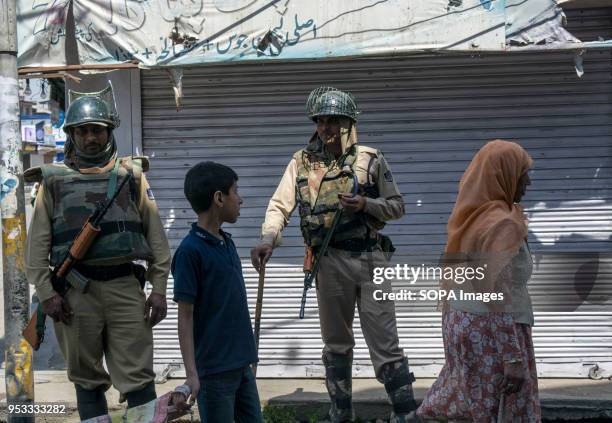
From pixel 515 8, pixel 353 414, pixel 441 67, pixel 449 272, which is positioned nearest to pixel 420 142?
pixel 441 67

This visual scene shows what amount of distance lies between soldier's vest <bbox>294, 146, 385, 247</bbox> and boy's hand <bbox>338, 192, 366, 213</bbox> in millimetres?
131

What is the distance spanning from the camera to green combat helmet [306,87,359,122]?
5191 mm

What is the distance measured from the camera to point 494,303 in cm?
386

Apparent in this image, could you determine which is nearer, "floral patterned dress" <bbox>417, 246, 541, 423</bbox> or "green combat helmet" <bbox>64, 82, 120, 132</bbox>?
"floral patterned dress" <bbox>417, 246, 541, 423</bbox>

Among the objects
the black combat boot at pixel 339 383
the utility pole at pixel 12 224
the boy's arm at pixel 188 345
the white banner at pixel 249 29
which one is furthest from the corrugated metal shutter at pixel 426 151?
the boy's arm at pixel 188 345

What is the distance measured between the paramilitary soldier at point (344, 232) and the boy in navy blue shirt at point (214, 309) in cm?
120

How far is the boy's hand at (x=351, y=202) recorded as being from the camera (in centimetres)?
504

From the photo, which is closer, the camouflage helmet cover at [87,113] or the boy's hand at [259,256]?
the camouflage helmet cover at [87,113]

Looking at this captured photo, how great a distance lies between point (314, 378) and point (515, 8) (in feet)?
9.74

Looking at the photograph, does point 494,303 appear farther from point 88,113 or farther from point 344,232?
point 88,113

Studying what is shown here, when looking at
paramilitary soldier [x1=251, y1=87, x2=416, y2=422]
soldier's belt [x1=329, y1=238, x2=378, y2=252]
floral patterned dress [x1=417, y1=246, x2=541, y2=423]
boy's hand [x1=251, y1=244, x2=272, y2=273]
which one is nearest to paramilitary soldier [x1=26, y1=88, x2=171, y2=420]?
boy's hand [x1=251, y1=244, x2=272, y2=273]

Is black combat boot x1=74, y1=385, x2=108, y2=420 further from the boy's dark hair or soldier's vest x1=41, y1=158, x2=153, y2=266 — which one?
the boy's dark hair

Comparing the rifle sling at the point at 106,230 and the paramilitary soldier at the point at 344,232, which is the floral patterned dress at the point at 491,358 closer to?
the paramilitary soldier at the point at 344,232

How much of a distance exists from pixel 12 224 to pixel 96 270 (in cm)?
65
